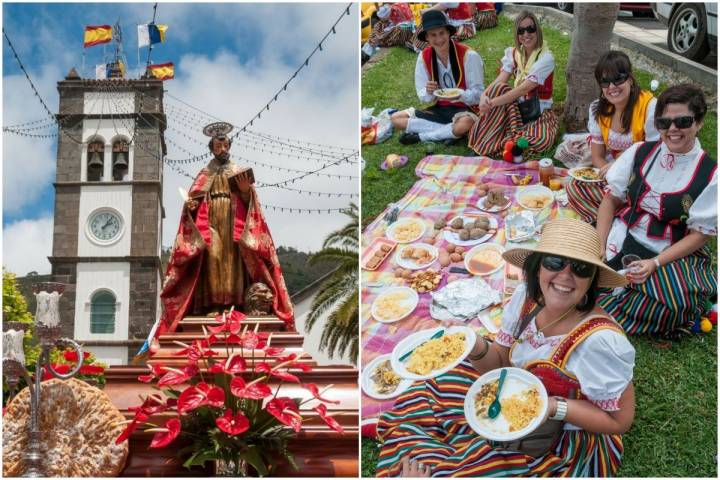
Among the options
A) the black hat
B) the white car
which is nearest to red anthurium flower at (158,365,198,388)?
the black hat

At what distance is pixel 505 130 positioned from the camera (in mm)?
6281

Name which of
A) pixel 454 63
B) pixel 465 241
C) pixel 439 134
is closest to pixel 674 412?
pixel 465 241

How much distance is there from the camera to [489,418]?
3395mm

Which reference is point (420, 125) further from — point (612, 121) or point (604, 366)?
point (604, 366)

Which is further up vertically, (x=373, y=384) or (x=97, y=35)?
(x=97, y=35)

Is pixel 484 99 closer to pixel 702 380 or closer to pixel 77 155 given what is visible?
pixel 702 380

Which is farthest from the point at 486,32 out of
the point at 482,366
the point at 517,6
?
the point at 482,366

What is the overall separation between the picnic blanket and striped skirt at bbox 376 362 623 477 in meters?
0.34

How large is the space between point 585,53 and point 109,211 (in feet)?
60.5

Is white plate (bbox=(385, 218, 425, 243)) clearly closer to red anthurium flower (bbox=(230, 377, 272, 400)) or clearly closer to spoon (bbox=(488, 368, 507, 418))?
spoon (bbox=(488, 368, 507, 418))

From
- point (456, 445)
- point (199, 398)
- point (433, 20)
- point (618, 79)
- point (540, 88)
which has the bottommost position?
point (456, 445)

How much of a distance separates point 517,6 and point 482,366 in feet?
22.6

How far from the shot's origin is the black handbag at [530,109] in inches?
245

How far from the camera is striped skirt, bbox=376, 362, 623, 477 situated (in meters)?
3.53
